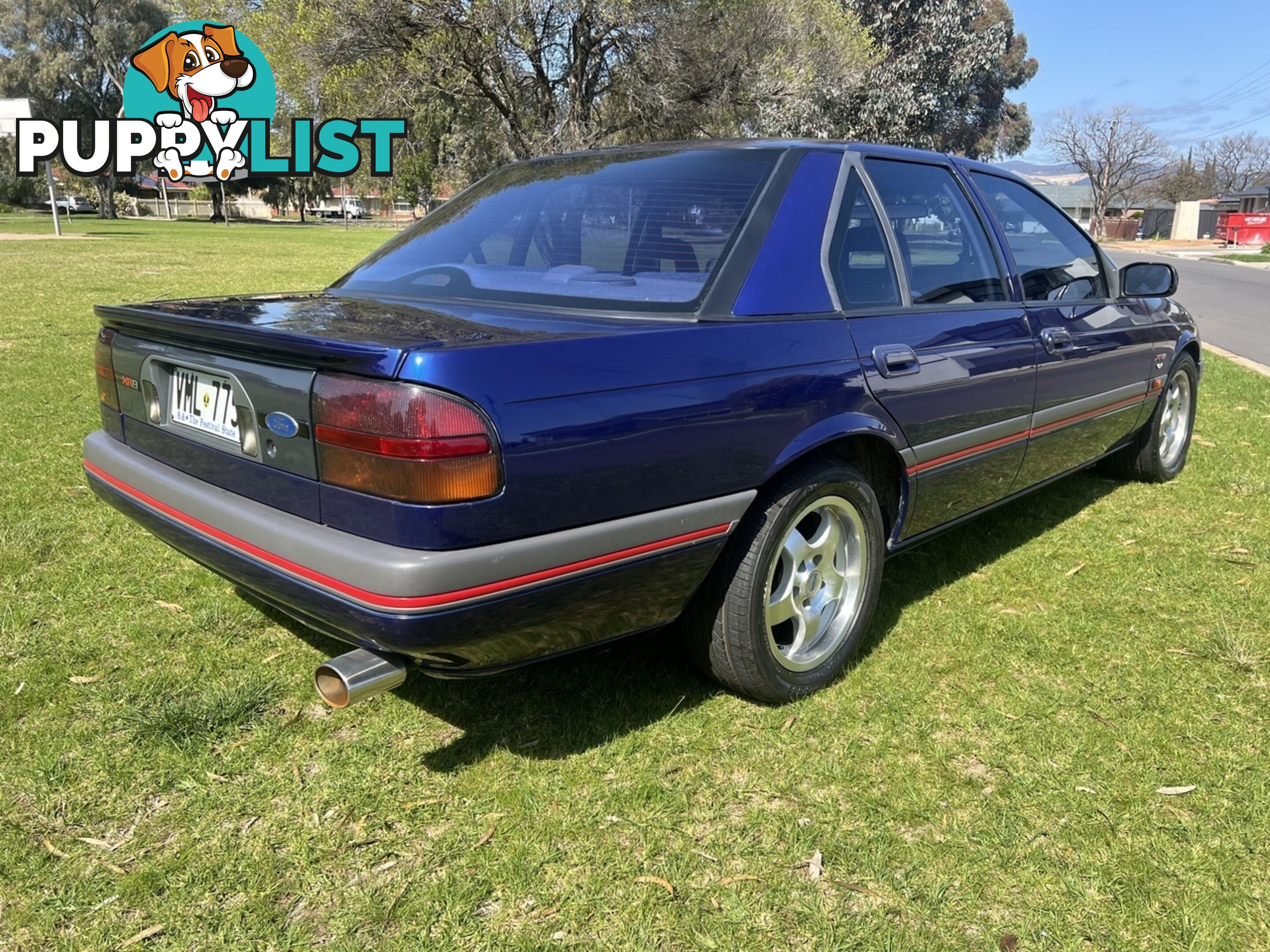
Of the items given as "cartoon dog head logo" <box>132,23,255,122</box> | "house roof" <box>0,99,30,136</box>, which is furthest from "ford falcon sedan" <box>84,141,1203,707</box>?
"house roof" <box>0,99,30,136</box>

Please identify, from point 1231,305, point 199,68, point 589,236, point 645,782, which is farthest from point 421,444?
point 199,68

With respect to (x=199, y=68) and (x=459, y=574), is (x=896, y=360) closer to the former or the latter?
(x=459, y=574)

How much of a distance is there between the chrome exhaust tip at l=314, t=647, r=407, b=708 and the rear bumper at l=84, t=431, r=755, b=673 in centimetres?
5

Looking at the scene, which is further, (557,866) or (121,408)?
(121,408)

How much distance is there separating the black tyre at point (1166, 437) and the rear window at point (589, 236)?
309 cm

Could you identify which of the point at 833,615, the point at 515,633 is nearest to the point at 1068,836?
the point at 833,615

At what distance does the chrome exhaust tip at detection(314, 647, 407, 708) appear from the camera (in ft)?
6.60

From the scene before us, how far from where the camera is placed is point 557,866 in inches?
83.9

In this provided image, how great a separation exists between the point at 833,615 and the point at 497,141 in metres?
20.3

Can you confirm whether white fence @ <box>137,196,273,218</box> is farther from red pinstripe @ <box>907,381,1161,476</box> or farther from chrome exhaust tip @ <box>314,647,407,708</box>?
chrome exhaust tip @ <box>314,647,407,708</box>

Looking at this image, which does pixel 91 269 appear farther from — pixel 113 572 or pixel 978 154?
pixel 978 154

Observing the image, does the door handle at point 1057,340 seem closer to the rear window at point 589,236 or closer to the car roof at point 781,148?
the car roof at point 781,148

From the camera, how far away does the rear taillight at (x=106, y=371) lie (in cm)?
281

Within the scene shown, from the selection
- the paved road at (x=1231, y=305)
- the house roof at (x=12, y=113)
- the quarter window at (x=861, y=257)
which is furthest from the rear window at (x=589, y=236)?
the house roof at (x=12, y=113)
